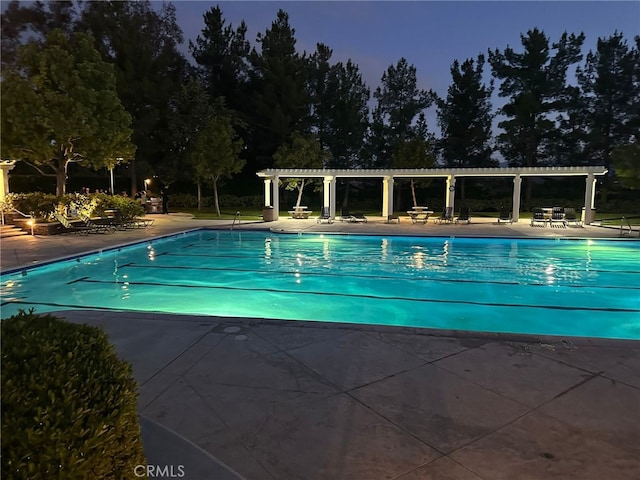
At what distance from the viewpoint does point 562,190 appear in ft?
95.9

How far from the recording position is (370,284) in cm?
956

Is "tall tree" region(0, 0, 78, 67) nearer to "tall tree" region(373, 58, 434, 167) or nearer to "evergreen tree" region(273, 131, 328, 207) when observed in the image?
"evergreen tree" region(273, 131, 328, 207)

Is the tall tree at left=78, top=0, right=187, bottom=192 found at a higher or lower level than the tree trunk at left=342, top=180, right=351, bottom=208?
higher

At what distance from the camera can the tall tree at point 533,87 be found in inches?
1105

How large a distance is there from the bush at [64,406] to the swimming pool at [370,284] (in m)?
5.67

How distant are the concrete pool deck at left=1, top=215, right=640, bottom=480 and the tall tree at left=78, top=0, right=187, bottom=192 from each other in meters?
25.0

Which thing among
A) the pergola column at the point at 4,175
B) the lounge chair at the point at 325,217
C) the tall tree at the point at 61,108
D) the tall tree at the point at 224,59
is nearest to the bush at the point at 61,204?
the pergola column at the point at 4,175

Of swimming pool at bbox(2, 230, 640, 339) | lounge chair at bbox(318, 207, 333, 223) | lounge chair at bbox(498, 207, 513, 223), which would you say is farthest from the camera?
lounge chair at bbox(318, 207, 333, 223)

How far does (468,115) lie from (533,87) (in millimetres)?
4227

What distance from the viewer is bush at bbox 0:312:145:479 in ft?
4.73

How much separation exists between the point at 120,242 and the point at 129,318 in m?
8.56

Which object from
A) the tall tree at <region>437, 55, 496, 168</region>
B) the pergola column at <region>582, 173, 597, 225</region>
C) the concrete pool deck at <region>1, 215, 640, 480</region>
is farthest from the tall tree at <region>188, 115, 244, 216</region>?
the concrete pool deck at <region>1, 215, 640, 480</region>

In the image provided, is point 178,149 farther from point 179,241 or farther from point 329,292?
point 329,292

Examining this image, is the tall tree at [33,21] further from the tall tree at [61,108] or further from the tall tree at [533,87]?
the tall tree at [533,87]
